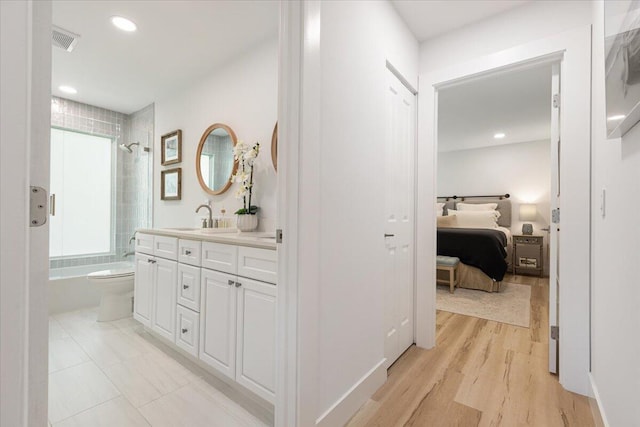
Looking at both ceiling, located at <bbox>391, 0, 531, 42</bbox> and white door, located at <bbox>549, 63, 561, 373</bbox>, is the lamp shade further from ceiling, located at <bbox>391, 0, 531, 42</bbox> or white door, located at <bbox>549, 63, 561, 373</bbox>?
ceiling, located at <bbox>391, 0, 531, 42</bbox>

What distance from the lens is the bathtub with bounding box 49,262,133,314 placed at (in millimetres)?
2898

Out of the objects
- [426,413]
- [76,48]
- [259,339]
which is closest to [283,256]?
[259,339]

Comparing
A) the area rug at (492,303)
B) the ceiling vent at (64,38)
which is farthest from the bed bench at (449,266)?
the ceiling vent at (64,38)

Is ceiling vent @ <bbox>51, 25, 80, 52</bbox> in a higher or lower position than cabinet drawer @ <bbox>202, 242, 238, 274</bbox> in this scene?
higher

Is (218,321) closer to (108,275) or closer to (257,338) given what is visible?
(257,338)

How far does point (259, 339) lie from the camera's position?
144 centimetres

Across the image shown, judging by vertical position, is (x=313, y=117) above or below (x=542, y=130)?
below

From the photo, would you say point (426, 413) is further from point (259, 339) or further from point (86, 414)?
point (86, 414)

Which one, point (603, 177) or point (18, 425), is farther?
point (603, 177)

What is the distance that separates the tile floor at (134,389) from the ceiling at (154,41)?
2.41 m

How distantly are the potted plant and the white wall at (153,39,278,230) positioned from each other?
6 centimetres

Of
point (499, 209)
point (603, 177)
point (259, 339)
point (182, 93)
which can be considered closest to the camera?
point (603, 177)

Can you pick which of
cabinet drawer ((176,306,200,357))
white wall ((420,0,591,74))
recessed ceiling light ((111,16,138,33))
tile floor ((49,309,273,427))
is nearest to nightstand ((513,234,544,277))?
white wall ((420,0,591,74))

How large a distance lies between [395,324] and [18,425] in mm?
1857
